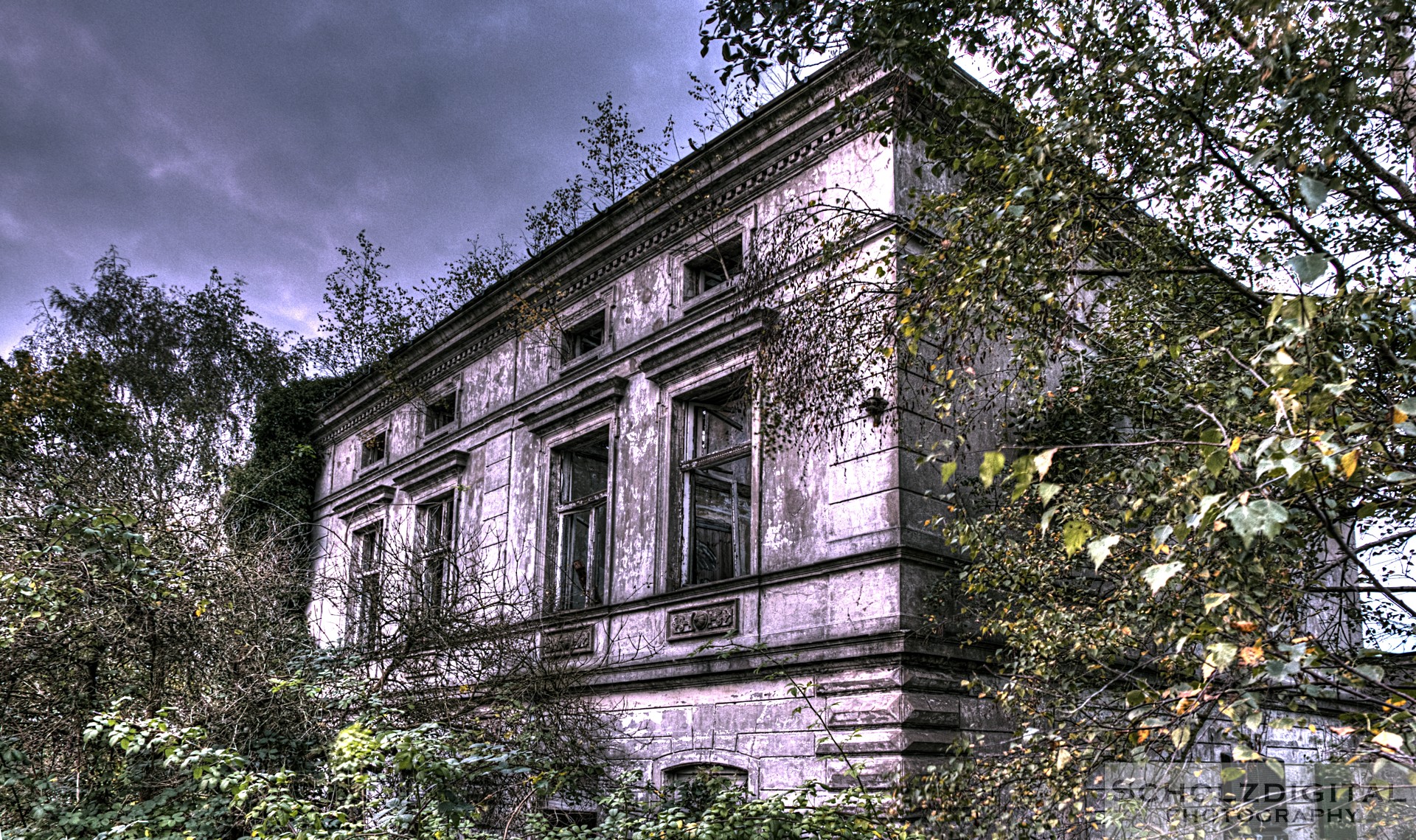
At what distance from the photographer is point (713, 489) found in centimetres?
1072

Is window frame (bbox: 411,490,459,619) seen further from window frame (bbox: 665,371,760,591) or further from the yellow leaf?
the yellow leaf

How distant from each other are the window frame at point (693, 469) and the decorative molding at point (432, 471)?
17.5 feet

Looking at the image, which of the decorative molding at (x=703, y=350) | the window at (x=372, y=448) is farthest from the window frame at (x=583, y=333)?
the window at (x=372, y=448)

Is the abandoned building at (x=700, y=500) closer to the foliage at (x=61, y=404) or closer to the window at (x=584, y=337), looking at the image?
the window at (x=584, y=337)

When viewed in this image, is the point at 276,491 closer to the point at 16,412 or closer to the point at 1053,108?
the point at 16,412

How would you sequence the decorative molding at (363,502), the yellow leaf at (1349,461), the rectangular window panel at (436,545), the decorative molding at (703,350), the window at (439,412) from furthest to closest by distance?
1. the decorative molding at (363,502)
2. the window at (439,412)
3. the rectangular window panel at (436,545)
4. the decorative molding at (703,350)
5. the yellow leaf at (1349,461)

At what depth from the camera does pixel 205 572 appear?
8.02 meters

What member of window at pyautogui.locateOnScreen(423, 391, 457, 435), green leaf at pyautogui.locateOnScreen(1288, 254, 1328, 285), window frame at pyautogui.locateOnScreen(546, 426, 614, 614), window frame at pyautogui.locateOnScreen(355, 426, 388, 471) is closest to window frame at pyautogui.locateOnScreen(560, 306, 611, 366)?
window frame at pyautogui.locateOnScreen(546, 426, 614, 614)

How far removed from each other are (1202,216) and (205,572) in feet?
28.2

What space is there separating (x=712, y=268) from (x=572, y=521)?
3877 millimetres

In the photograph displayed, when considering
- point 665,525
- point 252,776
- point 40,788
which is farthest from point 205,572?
point 665,525

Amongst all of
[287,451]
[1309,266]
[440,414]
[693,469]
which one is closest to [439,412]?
[440,414]

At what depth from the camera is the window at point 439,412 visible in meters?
16.3

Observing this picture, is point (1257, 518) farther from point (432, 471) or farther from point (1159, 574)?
point (432, 471)
